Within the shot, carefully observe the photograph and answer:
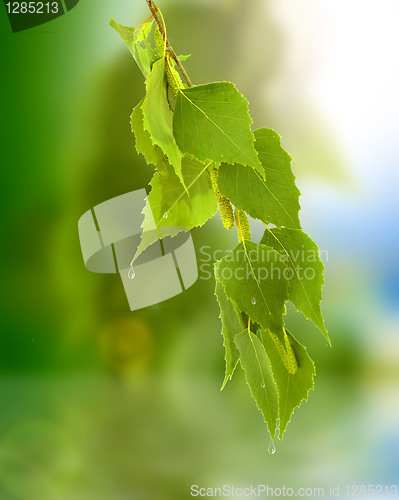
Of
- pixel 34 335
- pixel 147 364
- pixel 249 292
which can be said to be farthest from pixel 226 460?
pixel 249 292

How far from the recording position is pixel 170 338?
53 cm

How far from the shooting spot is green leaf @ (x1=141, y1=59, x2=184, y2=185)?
11 cm

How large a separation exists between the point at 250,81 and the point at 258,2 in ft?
0.25

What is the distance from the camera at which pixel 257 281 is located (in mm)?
127

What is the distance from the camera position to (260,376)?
14 cm

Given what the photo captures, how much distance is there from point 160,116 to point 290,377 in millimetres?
83

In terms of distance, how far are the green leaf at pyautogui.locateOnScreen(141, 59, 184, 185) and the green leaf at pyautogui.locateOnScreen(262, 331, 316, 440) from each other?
0.06 m

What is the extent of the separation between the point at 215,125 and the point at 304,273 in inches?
1.7

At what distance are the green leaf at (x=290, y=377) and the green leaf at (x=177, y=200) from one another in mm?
39

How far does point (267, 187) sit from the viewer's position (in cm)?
13

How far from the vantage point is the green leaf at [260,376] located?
14 cm

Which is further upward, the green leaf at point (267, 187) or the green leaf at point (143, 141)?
the green leaf at point (143, 141)

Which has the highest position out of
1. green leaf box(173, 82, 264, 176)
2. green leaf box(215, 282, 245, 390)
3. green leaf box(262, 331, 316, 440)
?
green leaf box(173, 82, 264, 176)

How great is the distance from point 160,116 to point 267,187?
0.03 m
